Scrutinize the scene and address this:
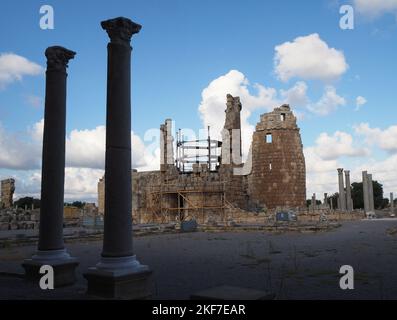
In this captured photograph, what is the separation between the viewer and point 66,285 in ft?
25.5

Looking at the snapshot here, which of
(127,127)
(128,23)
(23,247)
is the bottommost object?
(23,247)

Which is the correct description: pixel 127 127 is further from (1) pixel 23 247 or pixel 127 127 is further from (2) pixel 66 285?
(1) pixel 23 247

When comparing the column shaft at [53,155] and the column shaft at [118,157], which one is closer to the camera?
the column shaft at [118,157]

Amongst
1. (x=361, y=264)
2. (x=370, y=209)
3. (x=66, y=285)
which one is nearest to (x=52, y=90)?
(x=66, y=285)

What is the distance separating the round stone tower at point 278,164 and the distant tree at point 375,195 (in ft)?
114

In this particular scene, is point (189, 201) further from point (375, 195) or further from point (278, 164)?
point (375, 195)

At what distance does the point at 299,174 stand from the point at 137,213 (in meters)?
15.8

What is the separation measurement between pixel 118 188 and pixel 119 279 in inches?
54.9

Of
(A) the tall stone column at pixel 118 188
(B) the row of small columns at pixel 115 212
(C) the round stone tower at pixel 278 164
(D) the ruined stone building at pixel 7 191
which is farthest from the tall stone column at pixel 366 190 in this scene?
(A) the tall stone column at pixel 118 188

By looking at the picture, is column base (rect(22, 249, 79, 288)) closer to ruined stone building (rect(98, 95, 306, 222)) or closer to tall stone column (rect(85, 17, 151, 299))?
tall stone column (rect(85, 17, 151, 299))

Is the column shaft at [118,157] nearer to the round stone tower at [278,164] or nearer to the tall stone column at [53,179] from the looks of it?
the tall stone column at [53,179]

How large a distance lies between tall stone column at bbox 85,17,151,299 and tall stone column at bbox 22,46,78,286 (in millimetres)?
1662

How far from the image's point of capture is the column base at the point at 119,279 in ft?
20.6

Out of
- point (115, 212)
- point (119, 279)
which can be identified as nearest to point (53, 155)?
point (115, 212)
